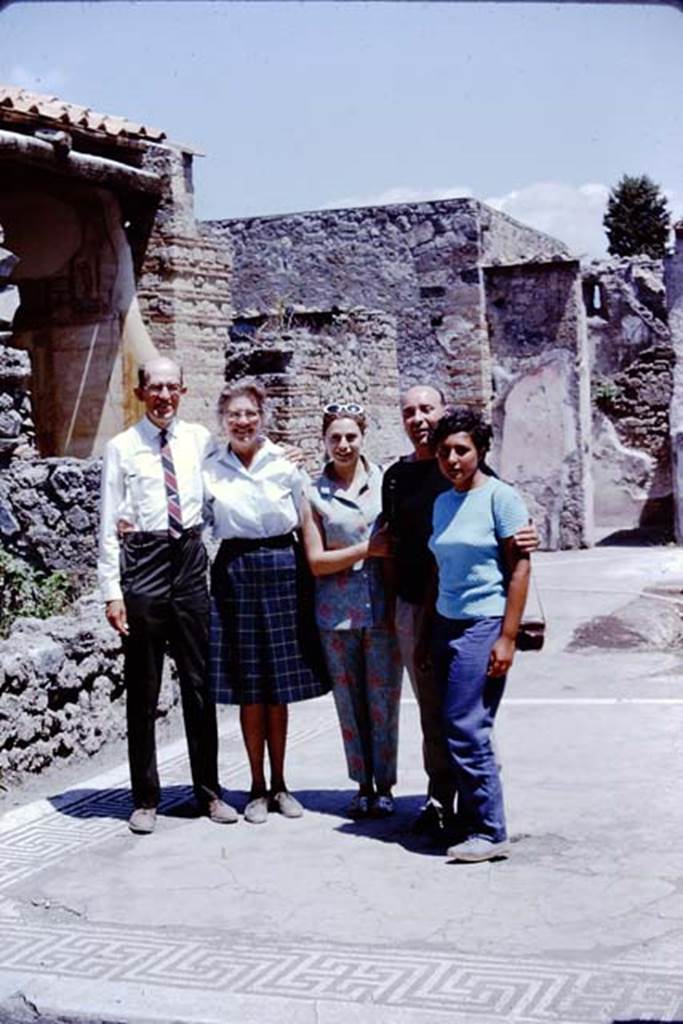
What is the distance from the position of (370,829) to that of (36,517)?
3.60m

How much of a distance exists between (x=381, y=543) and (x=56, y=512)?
3442 millimetres

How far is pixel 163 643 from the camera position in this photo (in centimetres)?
565

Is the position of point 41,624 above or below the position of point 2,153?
below

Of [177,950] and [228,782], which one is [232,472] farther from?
[177,950]

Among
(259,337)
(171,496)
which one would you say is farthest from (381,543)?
(259,337)

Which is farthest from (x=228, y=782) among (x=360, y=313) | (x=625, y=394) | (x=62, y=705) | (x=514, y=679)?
(x=625, y=394)

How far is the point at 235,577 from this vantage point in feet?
18.1

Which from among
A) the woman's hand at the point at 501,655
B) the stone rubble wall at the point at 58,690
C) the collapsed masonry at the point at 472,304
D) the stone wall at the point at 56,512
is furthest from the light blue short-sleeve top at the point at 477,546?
the collapsed masonry at the point at 472,304

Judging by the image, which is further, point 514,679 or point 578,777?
point 514,679

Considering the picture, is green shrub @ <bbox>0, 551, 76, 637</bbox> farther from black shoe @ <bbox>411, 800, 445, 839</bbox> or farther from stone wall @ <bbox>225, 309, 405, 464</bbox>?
stone wall @ <bbox>225, 309, 405, 464</bbox>

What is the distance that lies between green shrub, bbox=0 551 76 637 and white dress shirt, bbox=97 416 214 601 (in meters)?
1.86

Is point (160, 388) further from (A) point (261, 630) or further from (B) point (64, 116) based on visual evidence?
(B) point (64, 116)

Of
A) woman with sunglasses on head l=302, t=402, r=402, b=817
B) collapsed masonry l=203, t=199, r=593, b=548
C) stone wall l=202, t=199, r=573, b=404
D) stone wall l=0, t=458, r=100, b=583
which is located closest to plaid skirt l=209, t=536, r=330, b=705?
woman with sunglasses on head l=302, t=402, r=402, b=817

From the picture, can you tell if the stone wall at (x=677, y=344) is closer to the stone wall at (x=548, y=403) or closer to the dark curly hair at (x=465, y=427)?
the stone wall at (x=548, y=403)
